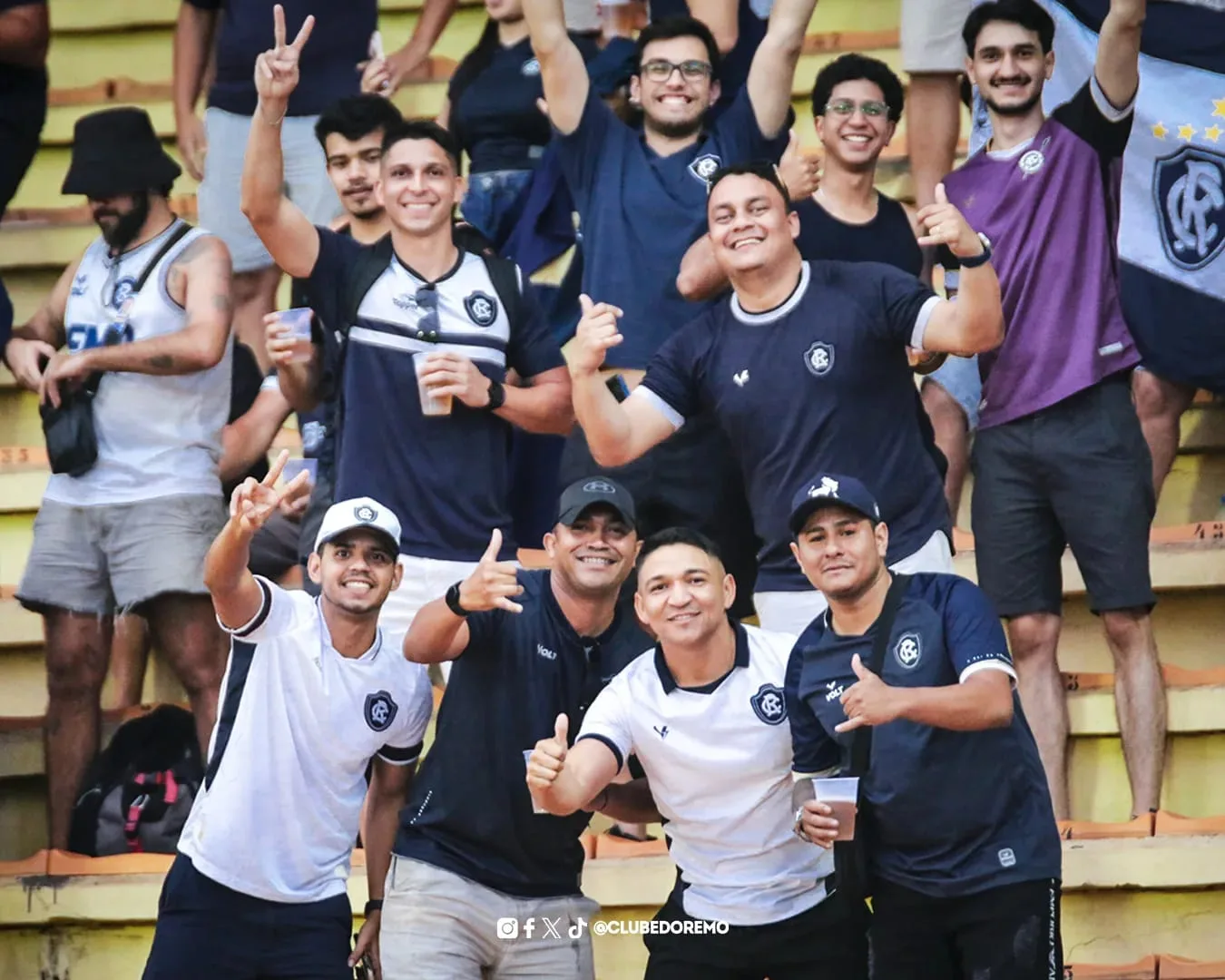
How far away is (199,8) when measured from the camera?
27.9 feet

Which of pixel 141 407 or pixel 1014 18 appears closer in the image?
pixel 1014 18

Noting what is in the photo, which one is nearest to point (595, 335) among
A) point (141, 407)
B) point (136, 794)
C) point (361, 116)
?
point (361, 116)

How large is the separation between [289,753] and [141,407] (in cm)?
176

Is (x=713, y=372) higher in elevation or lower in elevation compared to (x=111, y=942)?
higher

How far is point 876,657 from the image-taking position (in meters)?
5.02

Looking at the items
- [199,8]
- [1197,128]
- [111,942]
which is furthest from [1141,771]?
[199,8]

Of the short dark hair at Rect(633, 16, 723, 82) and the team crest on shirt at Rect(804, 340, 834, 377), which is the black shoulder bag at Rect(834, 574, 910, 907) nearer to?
the team crest on shirt at Rect(804, 340, 834, 377)

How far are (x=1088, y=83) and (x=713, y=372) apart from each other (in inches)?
58.6

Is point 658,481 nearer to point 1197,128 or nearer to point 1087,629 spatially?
point 1087,629

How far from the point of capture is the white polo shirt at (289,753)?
17.6ft

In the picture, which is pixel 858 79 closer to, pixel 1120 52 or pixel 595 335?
pixel 1120 52

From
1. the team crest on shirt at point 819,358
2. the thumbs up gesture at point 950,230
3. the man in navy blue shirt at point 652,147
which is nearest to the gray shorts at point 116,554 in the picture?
the man in navy blue shirt at point 652,147

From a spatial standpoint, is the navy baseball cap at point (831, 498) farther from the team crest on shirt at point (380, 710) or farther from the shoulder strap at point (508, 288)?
the shoulder strap at point (508, 288)

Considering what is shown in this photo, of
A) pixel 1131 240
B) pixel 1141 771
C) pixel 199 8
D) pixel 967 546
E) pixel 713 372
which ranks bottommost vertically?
pixel 1141 771
